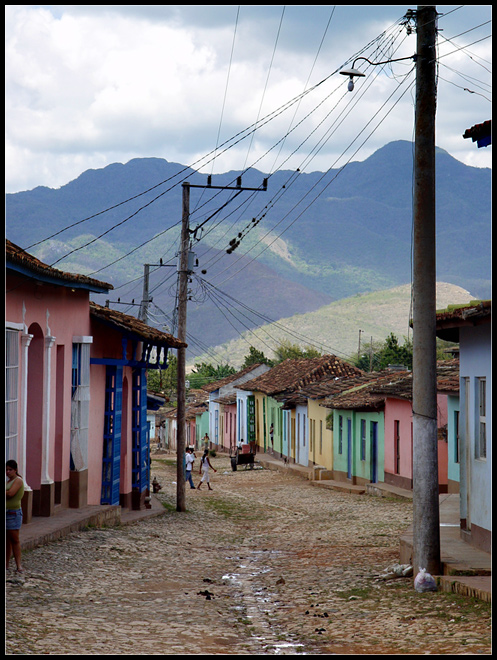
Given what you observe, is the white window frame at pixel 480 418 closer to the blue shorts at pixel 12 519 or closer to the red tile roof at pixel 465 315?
the red tile roof at pixel 465 315

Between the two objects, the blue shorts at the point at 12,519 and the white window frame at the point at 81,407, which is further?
the white window frame at the point at 81,407

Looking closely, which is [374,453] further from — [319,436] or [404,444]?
[319,436]

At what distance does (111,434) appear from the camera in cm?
1867

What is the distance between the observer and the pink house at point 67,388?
13.1 meters

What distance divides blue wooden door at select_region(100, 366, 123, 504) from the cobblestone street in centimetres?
134

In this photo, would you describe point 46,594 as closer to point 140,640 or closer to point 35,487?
point 140,640

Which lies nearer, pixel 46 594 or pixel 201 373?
pixel 46 594

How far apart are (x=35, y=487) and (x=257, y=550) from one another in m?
3.94

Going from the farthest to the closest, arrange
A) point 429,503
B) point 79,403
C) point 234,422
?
point 234,422 < point 79,403 < point 429,503

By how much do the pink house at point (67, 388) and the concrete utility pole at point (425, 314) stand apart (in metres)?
5.45

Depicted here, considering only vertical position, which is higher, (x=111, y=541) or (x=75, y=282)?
(x=75, y=282)

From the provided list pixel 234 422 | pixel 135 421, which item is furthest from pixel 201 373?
pixel 135 421

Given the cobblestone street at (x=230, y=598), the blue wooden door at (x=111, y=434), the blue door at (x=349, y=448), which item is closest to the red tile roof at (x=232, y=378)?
the blue door at (x=349, y=448)

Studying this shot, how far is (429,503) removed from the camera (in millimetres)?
10086
